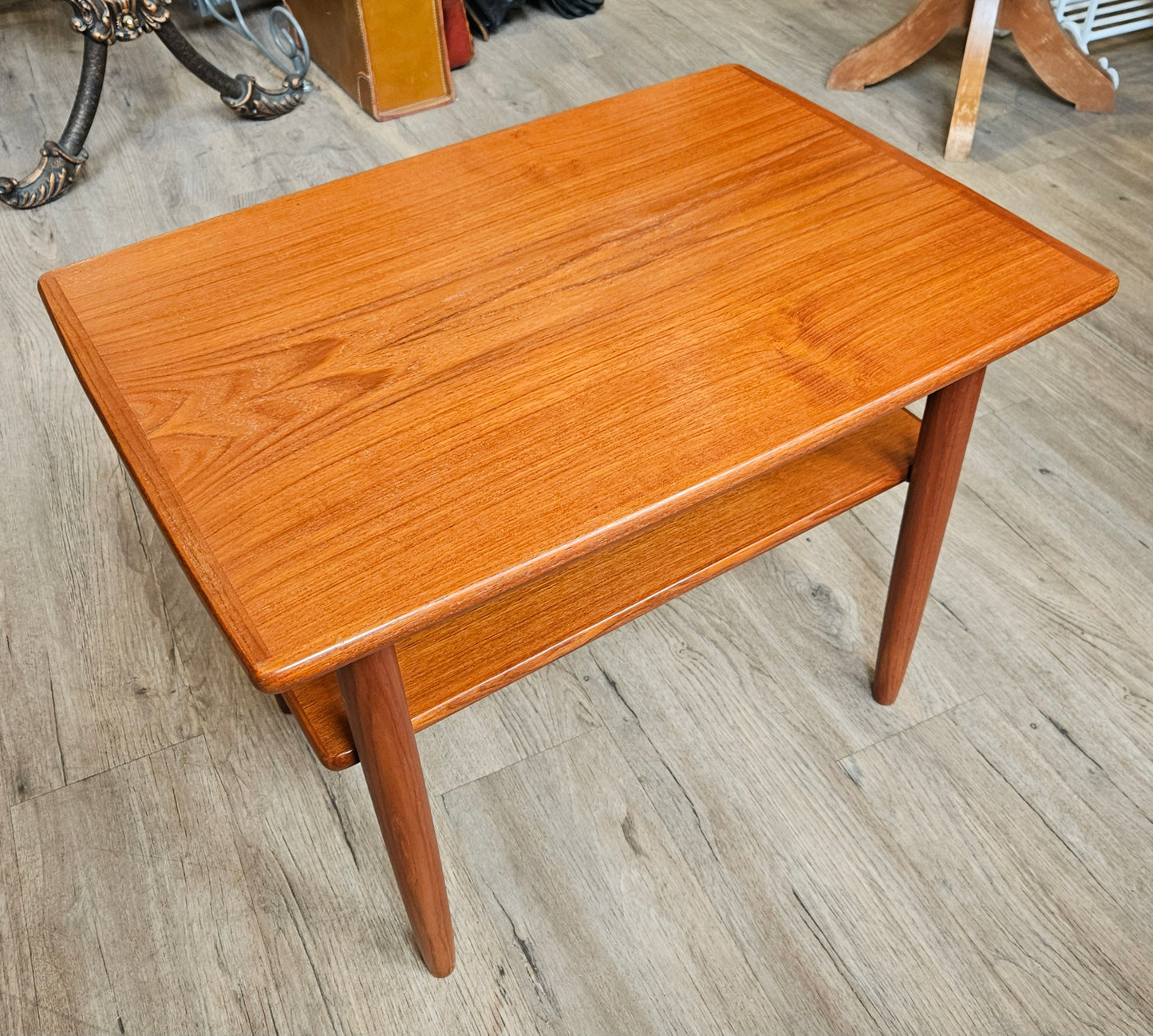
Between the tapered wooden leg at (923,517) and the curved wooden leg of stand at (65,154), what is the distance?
5.88 feet

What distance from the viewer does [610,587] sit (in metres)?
0.92

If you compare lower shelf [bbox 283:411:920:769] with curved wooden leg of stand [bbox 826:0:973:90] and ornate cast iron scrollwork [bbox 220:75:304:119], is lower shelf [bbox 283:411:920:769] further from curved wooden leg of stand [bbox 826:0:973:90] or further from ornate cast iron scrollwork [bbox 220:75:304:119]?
ornate cast iron scrollwork [bbox 220:75:304:119]

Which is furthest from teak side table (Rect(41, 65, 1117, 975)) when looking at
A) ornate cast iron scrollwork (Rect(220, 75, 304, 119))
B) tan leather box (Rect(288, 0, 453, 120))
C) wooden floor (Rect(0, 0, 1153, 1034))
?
ornate cast iron scrollwork (Rect(220, 75, 304, 119))

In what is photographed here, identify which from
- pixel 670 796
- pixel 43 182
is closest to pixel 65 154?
pixel 43 182

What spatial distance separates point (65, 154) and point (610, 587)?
1.70 m

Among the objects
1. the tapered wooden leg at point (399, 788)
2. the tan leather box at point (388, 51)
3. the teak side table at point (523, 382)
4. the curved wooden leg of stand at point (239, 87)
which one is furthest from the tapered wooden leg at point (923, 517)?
the curved wooden leg of stand at point (239, 87)

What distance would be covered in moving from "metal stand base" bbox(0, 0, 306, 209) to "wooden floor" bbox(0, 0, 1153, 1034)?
62 centimetres

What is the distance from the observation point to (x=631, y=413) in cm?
78

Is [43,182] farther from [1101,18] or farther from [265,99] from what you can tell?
[1101,18]

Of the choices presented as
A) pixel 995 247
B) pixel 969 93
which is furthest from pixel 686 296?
pixel 969 93

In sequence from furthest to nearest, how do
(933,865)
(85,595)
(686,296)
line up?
(85,595), (933,865), (686,296)

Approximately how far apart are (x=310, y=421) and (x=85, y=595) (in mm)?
724

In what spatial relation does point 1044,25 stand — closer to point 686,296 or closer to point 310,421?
point 686,296

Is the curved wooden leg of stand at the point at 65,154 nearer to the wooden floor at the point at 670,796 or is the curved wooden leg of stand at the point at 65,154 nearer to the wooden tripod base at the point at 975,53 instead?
the wooden floor at the point at 670,796
